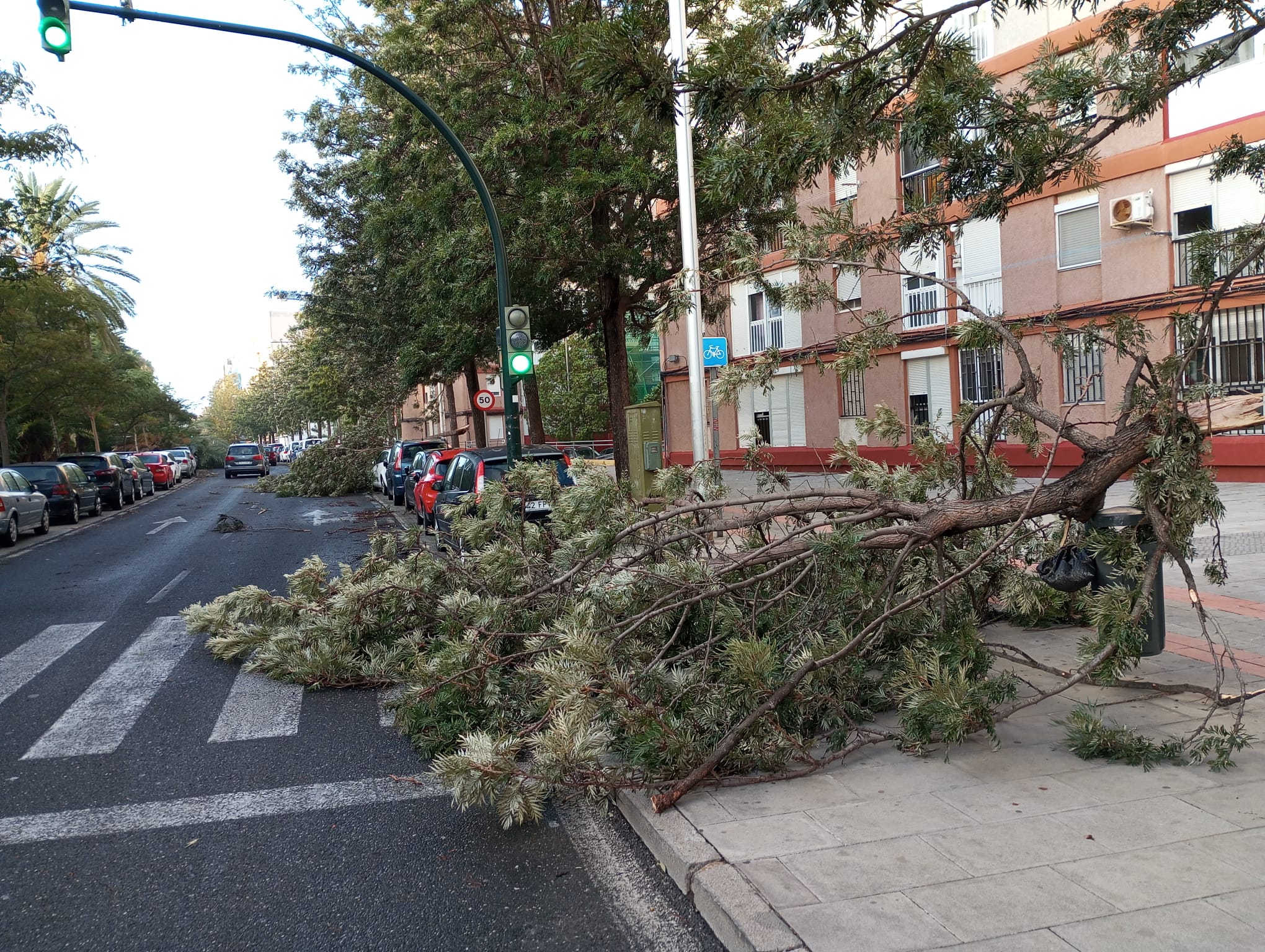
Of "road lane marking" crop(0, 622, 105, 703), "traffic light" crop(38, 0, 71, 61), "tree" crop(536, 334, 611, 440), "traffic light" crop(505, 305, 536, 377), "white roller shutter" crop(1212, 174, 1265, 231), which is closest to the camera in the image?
"road lane marking" crop(0, 622, 105, 703)

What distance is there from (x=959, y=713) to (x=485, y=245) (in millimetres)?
12625

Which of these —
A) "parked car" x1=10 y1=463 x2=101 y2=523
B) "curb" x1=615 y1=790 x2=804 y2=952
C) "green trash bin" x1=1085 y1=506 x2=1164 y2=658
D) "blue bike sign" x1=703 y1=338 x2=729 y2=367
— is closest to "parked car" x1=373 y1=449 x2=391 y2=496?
"parked car" x1=10 y1=463 x2=101 y2=523

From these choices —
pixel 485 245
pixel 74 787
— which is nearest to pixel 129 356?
pixel 485 245

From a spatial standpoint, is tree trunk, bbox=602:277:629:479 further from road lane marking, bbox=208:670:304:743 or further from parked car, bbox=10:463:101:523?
parked car, bbox=10:463:101:523

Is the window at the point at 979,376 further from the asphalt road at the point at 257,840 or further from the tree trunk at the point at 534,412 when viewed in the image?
the asphalt road at the point at 257,840

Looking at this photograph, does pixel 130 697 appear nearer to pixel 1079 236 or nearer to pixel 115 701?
pixel 115 701

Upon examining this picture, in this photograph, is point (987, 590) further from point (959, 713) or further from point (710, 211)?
point (710, 211)

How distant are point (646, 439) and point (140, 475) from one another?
27352mm

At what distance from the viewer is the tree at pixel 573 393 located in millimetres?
38000

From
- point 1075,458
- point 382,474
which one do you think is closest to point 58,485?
point 382,474

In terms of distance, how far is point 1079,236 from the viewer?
1958 cm

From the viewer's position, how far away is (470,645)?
5.64m

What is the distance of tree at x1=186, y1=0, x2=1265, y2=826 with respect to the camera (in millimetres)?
4516

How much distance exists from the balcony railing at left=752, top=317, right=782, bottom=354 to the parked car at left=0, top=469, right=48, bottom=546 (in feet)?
58.2
